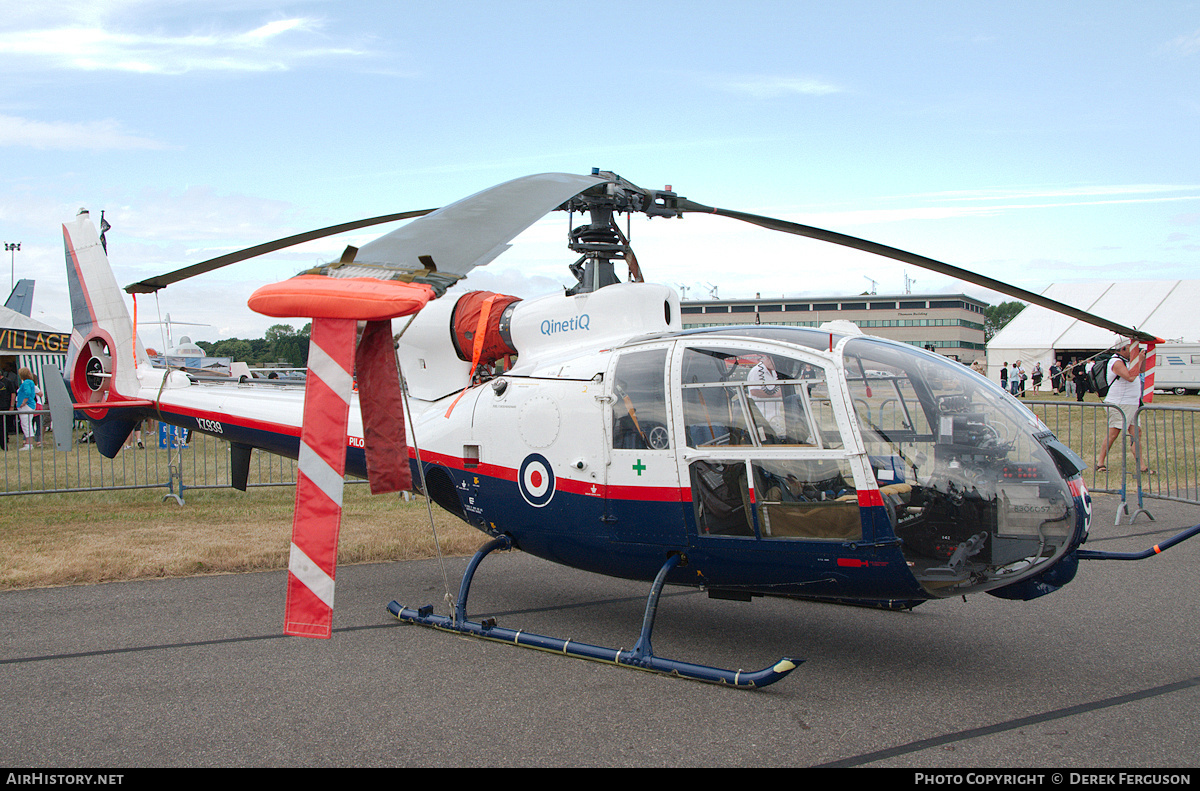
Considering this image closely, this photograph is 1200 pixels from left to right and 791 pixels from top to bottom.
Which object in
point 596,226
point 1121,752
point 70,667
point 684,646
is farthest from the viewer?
point 596,226

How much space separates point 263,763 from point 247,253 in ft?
11.6

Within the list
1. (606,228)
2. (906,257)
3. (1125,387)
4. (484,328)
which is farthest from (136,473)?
(1125,387)

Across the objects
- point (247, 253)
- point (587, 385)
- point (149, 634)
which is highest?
point (247, 253)

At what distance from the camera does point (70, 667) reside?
4793 millimetres

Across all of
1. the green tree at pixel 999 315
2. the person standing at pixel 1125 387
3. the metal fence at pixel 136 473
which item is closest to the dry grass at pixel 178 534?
the metal fence at pixel 136 473

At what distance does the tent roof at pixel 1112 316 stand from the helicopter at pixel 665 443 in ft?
141

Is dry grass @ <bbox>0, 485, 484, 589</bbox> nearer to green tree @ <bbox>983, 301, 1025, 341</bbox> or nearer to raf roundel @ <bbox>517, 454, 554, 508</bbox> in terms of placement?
raf roundel @ <bbox>517, 454, 554, 508</bbox>

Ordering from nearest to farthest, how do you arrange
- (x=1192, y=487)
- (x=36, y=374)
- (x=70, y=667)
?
(x=70, y=667)
(x=1192, y=487)
(x=36, y=374)

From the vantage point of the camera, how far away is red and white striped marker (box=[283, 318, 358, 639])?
3875 mm

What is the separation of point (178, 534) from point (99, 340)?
81.4 inches

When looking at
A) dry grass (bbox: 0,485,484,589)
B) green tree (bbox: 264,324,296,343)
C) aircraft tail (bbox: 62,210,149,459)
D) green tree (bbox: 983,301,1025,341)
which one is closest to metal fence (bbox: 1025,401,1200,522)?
dry grass (bbox: 0,485,484,589)

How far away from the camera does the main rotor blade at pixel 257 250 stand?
577cm
